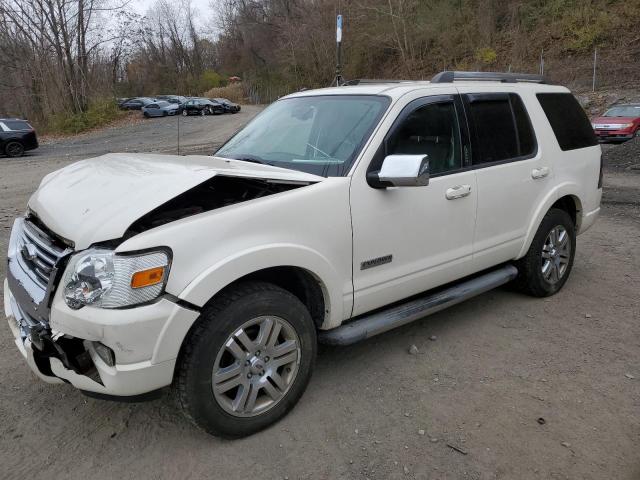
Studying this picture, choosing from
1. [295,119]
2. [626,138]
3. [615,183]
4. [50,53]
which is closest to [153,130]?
[50,53]

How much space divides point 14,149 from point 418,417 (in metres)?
20.9

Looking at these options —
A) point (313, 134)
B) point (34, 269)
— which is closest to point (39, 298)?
point (34, 269)

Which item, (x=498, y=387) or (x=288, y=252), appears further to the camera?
(x=498, y=387)

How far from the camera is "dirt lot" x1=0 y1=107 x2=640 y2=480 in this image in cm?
265

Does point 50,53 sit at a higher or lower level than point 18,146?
higher

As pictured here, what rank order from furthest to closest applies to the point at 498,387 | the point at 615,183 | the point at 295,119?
the point at 615,183
the point at 295,119
the point at 498,387

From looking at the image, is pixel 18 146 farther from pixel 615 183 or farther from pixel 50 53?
pixel 615 183

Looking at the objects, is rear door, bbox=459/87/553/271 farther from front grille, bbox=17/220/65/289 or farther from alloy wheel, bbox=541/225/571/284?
front grille, bbox=17/220/65/289

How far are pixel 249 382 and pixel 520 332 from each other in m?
2.33

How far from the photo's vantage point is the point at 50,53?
105 feet

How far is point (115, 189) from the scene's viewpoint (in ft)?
9.06

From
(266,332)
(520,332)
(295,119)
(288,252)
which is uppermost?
(295,119)

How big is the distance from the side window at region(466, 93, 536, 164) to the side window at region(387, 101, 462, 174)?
205mm

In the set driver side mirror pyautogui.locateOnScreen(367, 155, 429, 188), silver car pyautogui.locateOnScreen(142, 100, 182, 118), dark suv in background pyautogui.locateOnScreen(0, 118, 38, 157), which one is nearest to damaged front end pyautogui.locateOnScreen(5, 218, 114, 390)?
driver side mirror pyautogui.locateOnScreen(367, 155, 429, 188)
